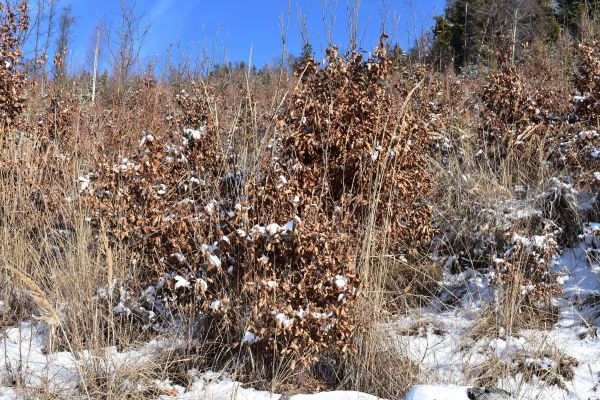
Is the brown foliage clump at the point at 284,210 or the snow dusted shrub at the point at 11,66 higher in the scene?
the snow dusted shrub at the point at 11,66

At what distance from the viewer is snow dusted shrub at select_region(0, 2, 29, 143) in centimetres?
507

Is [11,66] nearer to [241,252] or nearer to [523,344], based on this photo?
[241,252]

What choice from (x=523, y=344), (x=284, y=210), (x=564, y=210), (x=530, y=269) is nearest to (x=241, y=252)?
(x=284, y=210)

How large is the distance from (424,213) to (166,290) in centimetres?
193

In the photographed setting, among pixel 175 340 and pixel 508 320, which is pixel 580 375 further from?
pixel 175 340

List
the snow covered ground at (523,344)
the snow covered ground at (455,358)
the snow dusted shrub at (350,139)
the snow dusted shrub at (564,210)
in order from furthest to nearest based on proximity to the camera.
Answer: the snow dusted shrub at (564,210) < the snow dusted shrub at (350,139) < the snow covered ground at (523,344) < the snow covered ground at (455,358)

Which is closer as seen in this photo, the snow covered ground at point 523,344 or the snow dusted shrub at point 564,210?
the snow covered ground at point 523,344

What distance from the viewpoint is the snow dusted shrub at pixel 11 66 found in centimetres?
507

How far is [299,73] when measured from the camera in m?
3.63

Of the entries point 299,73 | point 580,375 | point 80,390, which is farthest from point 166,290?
point 580,375

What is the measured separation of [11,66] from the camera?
514 centimetres

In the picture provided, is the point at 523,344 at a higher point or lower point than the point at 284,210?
lower

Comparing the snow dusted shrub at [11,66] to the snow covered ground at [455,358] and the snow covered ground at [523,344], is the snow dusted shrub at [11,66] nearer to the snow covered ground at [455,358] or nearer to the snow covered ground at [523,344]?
the snow covered ground at [455,358]

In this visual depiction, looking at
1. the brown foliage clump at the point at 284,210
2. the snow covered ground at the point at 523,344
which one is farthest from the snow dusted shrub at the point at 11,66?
the snow covered ground at the point at 523,344
